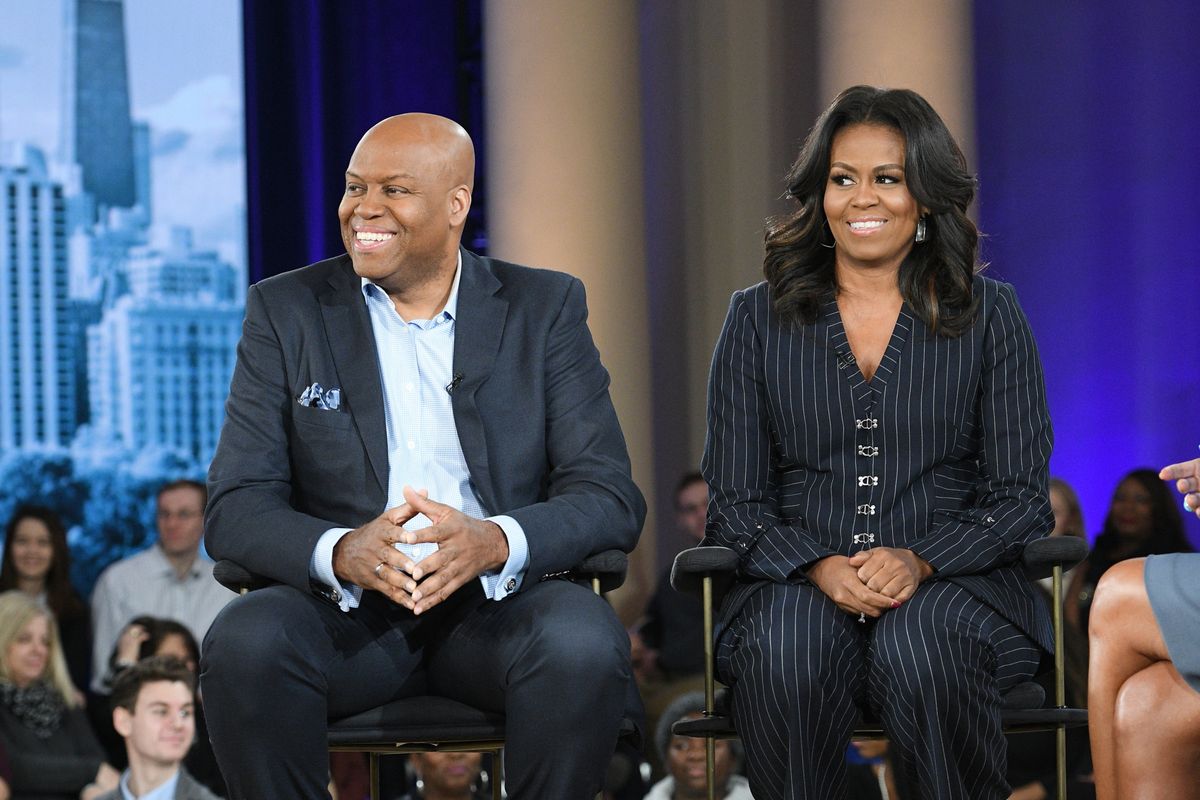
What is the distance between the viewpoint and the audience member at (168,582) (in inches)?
221

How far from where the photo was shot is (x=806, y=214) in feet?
9.57

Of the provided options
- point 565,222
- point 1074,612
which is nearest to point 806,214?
point 1074,612

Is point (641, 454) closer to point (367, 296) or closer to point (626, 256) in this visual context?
point (626, 256)

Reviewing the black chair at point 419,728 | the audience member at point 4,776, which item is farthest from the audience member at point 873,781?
the audience member at point 4,776

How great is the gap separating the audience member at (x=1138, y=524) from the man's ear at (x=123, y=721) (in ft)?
10.0

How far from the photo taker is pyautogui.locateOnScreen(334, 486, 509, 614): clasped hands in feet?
7.99

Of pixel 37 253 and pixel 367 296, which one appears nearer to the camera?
pixel 367 296

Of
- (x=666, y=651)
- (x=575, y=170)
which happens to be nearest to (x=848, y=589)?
(x=666, y=651)

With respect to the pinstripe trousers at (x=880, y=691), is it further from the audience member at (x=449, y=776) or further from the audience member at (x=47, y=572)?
the audience member at (x=47, y=572)

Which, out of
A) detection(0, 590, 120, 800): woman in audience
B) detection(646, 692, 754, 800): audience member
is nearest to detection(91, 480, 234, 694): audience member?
detection(0, 590, 120, 800): woman in audience

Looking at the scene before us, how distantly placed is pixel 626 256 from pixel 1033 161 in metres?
1.87

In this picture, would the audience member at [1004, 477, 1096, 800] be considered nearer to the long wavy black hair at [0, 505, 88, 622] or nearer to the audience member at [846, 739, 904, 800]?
the audience member at [846, 739, 904, 800]

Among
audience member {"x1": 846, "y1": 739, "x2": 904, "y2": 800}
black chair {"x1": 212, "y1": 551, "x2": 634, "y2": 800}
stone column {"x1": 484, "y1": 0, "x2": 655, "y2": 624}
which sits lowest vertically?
audience member {"x1": 846, "y1": 739, "x2": 904, "y2": 800}

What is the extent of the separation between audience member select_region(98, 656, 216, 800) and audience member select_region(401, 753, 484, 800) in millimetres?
641
